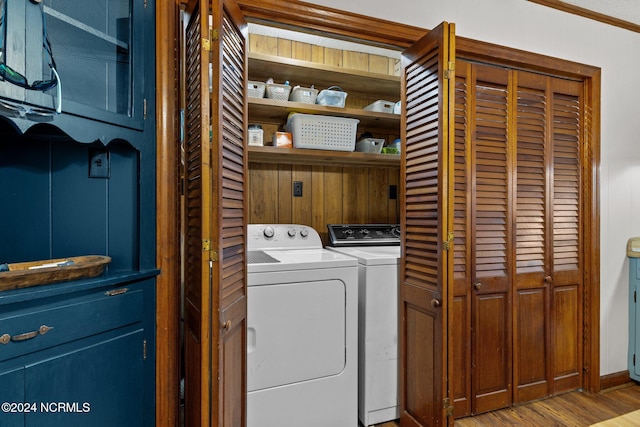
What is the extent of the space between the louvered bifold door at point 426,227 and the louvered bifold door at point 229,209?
84cm

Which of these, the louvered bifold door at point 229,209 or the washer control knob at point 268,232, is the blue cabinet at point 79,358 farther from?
the washer control knob at point 268,232

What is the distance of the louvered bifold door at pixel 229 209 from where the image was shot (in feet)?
3.70

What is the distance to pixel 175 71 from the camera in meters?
1.43

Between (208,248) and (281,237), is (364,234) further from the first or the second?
(208,248)

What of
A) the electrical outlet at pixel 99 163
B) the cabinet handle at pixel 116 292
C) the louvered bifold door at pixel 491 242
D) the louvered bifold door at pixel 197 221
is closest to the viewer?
the louvered bifold door at pixel 197 221

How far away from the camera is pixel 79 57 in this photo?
4.00 ft

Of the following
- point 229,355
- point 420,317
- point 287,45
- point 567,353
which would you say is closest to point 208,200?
point 229,355

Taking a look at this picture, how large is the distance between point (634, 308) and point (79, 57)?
11.4 ft

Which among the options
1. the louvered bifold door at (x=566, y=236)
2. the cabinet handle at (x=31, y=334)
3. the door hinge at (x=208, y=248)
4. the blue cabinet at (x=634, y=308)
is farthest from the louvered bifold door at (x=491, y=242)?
the cabinet handle at (x=31, y=334)

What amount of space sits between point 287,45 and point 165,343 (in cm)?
202

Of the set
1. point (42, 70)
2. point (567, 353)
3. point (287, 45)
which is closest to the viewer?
point (42, 70)

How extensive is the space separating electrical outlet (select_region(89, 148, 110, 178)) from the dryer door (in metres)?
0.76

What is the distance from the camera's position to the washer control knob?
2167 millimetres

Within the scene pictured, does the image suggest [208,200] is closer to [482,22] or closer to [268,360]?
[268,360]
